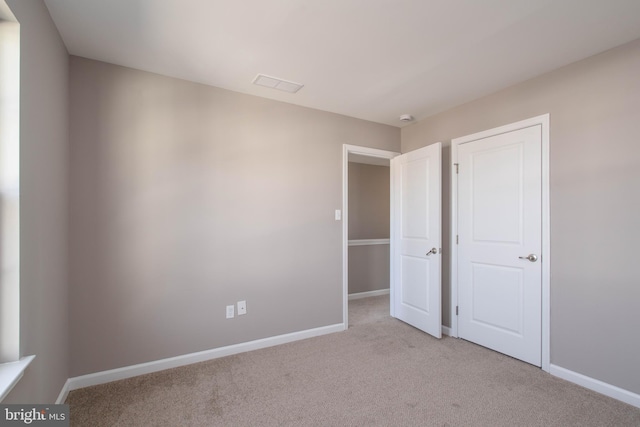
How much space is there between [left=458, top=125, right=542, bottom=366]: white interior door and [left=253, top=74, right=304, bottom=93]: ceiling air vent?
6.18 ft

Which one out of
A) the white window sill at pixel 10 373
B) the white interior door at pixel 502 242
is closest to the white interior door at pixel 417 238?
the white interior door at pixel 502 242

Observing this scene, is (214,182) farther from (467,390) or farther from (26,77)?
(467,390)

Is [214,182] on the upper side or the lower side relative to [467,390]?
upper

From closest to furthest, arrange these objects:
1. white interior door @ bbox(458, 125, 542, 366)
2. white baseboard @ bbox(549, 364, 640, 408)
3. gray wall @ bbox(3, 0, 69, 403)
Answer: gray wall @ bbox(3, 0, 69, 403)
white baseboard @ bbox(549, 364, 640, 408)
white interior door @ bbox(458, 125, 542, 366)

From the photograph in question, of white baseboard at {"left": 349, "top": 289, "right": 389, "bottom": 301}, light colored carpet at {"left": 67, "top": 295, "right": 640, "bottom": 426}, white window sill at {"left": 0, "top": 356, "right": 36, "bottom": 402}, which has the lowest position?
white baseboard at {"left": 349, "top": 289, "right": 389, "bottom": 301}

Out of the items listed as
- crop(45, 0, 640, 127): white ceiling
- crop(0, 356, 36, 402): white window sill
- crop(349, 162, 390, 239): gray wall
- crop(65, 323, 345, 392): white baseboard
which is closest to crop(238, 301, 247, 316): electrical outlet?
crop(65, 323, 345, 392): white baseboard

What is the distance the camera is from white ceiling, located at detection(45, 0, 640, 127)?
1.72 m

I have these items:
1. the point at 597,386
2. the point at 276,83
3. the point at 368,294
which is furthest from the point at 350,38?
the point at 368,294

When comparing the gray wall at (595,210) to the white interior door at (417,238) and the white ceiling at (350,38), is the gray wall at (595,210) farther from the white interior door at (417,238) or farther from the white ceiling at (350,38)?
the white interior door at (417,238)

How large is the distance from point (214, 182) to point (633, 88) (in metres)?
3.32

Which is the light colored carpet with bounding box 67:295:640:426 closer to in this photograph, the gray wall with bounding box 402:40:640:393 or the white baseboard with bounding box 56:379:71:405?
the white baseboard with bounding box 56:379:71:405

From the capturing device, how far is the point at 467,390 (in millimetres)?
2143

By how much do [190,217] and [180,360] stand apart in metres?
1.26

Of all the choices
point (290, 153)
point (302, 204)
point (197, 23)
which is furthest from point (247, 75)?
point (302, 204)
